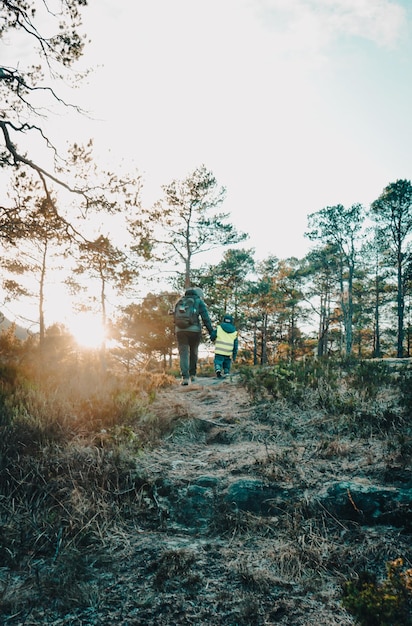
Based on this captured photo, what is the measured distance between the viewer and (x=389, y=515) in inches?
114

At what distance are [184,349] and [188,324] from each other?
68cm

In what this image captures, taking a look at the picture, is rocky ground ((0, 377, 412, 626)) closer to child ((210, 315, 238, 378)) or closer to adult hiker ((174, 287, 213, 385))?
adult hiker ((174, 287, 213, 385))

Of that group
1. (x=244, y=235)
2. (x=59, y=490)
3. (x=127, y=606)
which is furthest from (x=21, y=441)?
(x=244, y=235)

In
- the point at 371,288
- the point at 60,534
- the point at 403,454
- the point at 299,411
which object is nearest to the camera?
the point at 60,534

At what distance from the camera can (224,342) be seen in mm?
9609

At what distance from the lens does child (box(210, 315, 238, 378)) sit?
951cm

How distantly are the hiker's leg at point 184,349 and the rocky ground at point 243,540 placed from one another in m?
4.23

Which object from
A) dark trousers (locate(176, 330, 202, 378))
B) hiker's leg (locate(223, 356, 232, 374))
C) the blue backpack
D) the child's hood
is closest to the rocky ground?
the blue backpack

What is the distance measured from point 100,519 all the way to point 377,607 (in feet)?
7.12

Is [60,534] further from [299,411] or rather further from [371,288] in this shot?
[371,288]

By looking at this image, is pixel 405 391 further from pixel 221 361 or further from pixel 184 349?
pixel 221 361

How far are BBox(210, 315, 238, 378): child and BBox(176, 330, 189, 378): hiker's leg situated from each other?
725 millimetres

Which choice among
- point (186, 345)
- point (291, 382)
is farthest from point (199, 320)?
point (291, 382)

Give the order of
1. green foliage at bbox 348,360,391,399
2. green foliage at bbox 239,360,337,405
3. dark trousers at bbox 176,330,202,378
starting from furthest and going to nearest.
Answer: dark trousers at bbox 176,330,202,378 < green foliage at bbox 239,360,337,405 < green foliage at bbox 348,360,391,399
